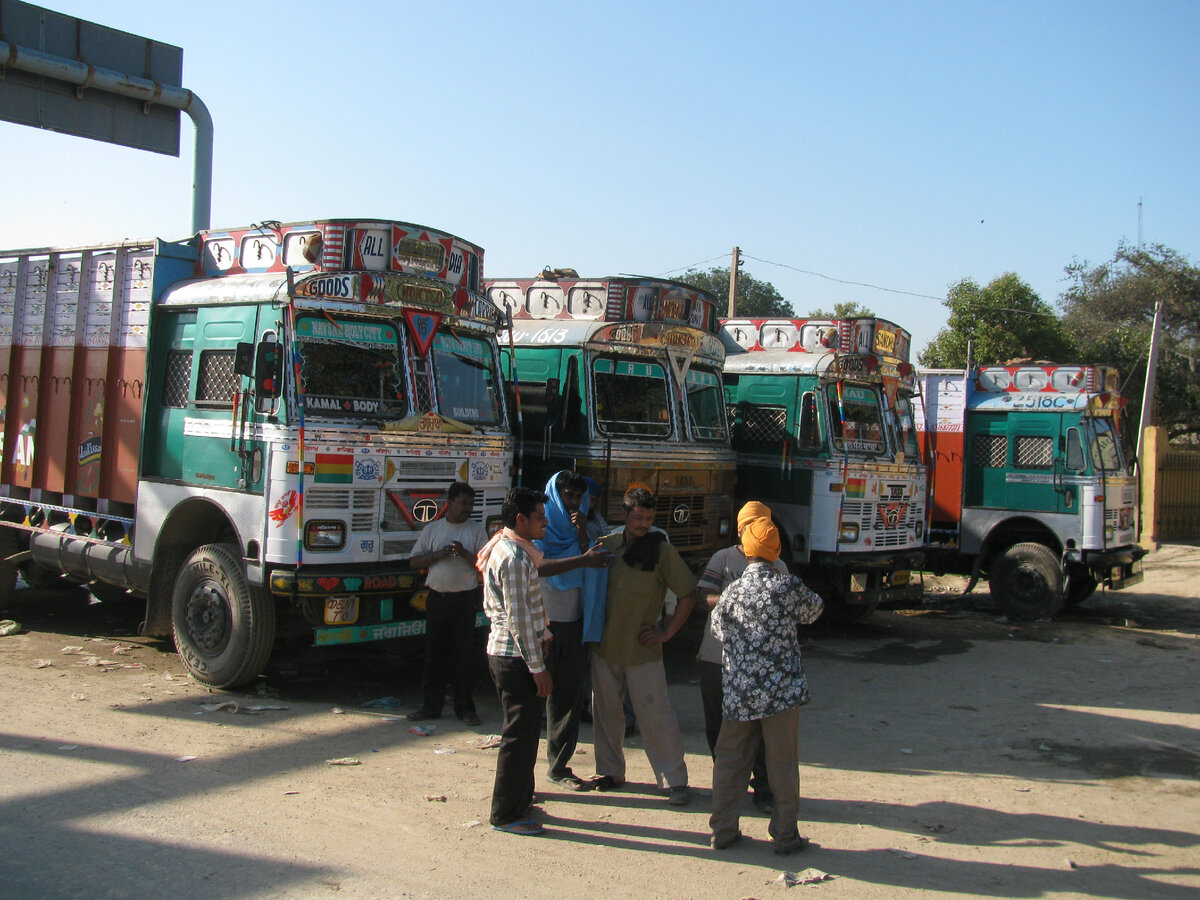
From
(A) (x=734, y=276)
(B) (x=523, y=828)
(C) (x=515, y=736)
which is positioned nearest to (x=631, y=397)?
(C) (x=515, y=736)

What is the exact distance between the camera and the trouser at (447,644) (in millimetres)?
7188

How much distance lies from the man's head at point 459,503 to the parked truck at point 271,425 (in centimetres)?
48

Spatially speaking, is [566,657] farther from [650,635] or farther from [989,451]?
[989,451]

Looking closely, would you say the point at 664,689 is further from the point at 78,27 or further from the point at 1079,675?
the point at 78,27

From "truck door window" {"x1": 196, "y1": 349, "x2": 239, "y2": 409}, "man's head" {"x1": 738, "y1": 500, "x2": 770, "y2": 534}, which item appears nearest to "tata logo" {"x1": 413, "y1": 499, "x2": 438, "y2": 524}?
"truck door window" {"x1": 196, "y1": 349, "x2": 239, "y2": 409}

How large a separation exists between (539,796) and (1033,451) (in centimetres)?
998

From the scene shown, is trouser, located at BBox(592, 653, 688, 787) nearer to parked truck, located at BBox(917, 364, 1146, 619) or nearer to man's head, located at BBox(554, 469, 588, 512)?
man's head, located at BBox(554, 469, 588, 512)

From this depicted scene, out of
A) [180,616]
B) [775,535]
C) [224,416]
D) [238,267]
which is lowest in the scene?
[180,616]

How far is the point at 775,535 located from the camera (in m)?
5.05

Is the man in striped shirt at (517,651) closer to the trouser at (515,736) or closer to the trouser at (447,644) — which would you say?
the trouser at (515,736)

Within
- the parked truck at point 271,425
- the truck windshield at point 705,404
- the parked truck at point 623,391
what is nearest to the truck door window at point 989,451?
the truck windshield at point 705,404

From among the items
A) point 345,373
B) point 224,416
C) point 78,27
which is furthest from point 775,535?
point 78,27

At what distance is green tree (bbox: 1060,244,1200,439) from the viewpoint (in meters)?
24.5

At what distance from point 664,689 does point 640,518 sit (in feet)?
3.30
